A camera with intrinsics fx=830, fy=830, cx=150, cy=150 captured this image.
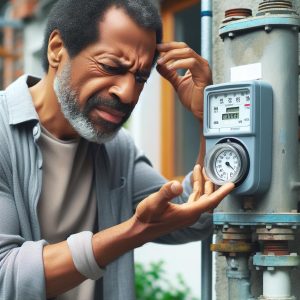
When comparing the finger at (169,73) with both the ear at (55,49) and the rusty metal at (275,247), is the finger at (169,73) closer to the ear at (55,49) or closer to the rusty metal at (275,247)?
the ear at (55,49)

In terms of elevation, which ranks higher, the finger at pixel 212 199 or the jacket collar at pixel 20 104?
the jacket collar at pixel 20 104

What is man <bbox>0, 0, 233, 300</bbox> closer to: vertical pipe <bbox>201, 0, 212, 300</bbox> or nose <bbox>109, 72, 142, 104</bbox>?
nose <bbox>109, 72, 142, 104</bbox>

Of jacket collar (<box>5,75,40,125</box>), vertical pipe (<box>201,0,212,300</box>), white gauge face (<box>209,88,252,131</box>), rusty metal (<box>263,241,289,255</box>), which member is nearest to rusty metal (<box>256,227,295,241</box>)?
rusty metal (<box>263,241,289,255</box>)

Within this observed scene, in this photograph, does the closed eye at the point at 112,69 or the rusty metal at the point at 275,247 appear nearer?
the rusty metal at the point at 275,247

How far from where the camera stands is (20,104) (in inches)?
107

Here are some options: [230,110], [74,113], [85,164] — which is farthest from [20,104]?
[230,110]

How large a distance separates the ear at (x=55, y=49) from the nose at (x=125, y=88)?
260mm

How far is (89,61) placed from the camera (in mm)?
2566

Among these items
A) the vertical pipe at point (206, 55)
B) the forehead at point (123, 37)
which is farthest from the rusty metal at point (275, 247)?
the forehead at point (123, 37)

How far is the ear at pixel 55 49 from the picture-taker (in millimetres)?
2701

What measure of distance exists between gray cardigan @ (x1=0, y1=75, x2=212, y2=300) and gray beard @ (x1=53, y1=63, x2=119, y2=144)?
114mm

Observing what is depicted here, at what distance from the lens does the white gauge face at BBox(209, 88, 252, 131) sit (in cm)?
229

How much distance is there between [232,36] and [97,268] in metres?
0.77

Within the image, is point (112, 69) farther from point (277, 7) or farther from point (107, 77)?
point (277, 7)
